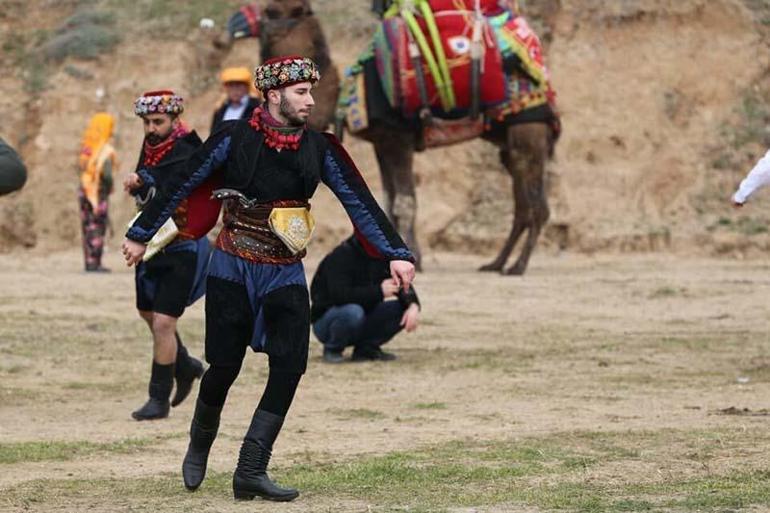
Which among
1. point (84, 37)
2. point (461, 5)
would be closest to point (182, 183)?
point (461, 5)

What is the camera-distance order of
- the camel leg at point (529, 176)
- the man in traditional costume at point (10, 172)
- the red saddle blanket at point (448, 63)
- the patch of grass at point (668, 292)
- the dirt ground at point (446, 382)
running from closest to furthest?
the dirt ground at point (446, 382) < the man in traditional costume at point (10, 172) < the patch of grass at point (668, 292) < the red saddle blanket at point (448, 63) < the camel leg at point (529, 176)

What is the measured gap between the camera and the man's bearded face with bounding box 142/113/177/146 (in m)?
9.93

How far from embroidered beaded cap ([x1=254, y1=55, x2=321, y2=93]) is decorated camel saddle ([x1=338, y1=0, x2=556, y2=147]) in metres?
11.6

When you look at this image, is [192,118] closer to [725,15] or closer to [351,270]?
[725,15]

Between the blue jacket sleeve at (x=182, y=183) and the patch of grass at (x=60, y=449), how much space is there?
1400mm

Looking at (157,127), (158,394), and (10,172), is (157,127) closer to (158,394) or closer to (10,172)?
(10,172)

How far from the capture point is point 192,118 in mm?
25578

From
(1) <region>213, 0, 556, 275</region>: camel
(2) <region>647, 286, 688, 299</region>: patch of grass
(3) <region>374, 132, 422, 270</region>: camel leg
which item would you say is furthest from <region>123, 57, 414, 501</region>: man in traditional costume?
(3) <region>374, 132, 422, 270</region>: camel leg

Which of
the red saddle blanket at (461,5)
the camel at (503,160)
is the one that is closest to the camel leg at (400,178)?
the camel at (503,160)

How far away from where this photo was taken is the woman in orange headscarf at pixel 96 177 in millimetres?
21125

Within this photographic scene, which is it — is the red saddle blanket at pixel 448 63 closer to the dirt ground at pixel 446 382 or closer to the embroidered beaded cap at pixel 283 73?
the dirt ground at pixel 446 382

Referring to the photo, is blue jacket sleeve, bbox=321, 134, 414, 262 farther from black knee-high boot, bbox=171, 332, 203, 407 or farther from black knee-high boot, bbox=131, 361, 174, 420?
black knee-high boot, bbox=171, 332, 203, 407

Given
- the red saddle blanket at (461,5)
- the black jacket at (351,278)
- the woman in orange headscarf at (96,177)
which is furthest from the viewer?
the woman in orange headscarf at (96,177)

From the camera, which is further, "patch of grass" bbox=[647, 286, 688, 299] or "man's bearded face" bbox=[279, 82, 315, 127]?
"patch of grass" bbox=[647, 286, 688, 299]
